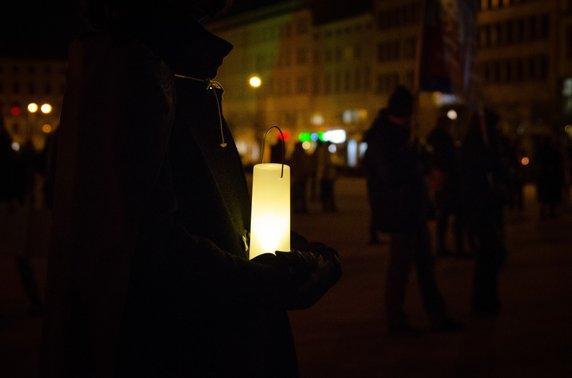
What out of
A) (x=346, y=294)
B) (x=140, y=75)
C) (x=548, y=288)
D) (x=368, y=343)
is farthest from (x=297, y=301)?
(x=548, y=288)

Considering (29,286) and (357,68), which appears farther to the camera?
(357,68)

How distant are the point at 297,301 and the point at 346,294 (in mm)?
6045

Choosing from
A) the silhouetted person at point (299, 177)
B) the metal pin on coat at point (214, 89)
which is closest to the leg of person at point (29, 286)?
the metal pin on coat at point (214, 89)

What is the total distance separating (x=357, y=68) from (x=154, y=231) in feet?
235

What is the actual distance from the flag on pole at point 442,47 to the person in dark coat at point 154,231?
17.5ft

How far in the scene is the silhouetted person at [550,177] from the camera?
17.8m

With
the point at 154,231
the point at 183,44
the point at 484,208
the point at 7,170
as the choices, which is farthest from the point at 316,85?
the point at 154,231

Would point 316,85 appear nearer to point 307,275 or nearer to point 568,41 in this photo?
point 568,41

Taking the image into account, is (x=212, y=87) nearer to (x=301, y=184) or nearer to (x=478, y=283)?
(x=478, y=283)

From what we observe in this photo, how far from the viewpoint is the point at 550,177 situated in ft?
58.5

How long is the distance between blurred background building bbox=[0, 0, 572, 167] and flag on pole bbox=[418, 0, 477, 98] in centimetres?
2154

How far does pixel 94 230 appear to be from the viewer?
1.48 metres

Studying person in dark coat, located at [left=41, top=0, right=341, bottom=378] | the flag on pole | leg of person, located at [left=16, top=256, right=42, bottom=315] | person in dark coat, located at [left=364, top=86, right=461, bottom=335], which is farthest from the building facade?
person in dark coat, located at [left=41, top=0, right=341, bottom=378]

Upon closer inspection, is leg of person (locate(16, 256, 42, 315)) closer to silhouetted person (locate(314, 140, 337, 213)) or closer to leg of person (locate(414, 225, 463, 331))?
leg of person (locate(414, 225, 463, 331))
